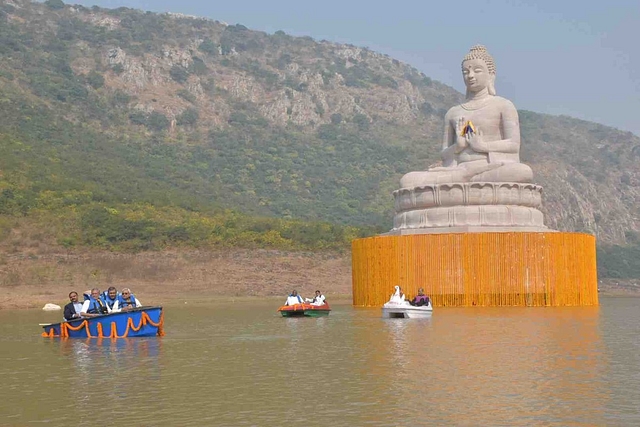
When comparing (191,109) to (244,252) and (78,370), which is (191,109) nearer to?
(244,252)

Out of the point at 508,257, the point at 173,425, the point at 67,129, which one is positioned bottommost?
the point at 173,425

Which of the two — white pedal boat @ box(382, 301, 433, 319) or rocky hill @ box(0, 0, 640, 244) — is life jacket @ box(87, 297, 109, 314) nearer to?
white pedal boat @ box(382, 301, 433, 319)

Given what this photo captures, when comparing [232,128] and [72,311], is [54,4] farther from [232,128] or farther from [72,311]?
[72,311]

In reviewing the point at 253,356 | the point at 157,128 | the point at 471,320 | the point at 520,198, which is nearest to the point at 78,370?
the point at 253,356

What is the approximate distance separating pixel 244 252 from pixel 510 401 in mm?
39072

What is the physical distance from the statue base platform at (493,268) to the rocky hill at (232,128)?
104 ft

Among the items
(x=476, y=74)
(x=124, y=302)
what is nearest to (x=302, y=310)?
(x=124, y=302)

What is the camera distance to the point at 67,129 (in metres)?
77.1

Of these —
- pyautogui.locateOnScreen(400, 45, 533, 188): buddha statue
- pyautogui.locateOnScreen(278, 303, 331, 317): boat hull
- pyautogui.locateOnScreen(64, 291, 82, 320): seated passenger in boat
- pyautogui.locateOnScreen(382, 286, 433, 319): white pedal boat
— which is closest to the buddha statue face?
pyautogui.locateOnScreen(400, 45, 533, 188): buddha statue

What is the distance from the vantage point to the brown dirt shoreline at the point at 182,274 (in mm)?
40312

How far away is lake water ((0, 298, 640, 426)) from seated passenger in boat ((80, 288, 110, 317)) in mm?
1012

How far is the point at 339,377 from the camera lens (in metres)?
11.8

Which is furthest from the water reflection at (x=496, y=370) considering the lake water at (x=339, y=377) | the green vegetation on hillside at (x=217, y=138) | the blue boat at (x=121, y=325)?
the green vegetation on hillside at (x=217, y=138)

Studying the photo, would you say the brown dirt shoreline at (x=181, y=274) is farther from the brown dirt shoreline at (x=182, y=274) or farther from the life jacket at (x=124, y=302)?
the life jacket at (x=124, y=302)
